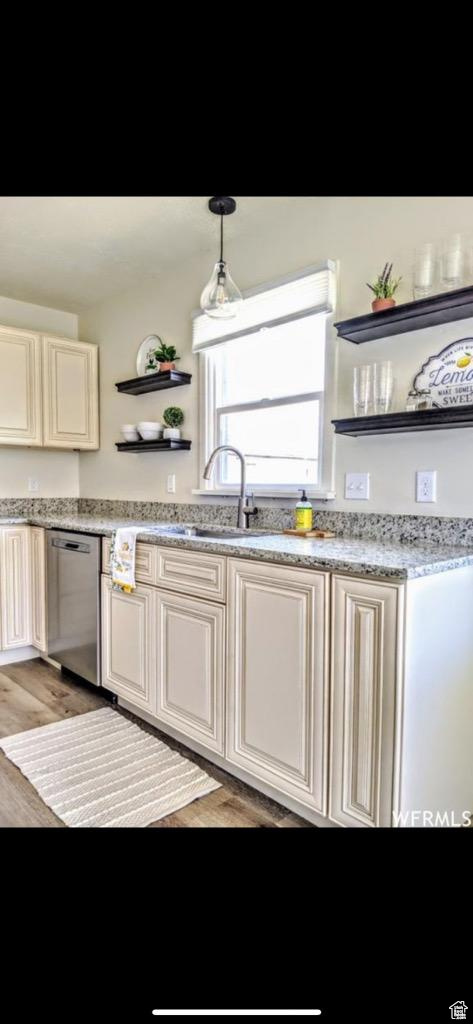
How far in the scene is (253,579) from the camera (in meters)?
1.74

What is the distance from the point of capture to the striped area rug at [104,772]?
172 cm

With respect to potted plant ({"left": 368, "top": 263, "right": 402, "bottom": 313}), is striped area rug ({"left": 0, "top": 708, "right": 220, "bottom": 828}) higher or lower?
lower

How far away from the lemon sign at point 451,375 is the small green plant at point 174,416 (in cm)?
153

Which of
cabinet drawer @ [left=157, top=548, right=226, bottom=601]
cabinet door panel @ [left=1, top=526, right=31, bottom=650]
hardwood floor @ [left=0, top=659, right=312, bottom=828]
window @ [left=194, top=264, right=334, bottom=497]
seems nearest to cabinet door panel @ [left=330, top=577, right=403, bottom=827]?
hardwood floor @ [left=0, top=659, right=312, bottom=828]

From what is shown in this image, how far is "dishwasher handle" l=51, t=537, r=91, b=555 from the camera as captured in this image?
267 centimetres

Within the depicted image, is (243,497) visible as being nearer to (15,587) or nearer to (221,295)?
(221,295)

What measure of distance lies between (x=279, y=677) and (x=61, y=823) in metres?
0.85

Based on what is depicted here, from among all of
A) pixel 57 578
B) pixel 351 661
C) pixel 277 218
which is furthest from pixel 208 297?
pixel 57 578

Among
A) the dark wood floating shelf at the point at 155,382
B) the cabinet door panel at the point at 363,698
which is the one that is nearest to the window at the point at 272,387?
the dark wood floating shelf at the point at 155,382

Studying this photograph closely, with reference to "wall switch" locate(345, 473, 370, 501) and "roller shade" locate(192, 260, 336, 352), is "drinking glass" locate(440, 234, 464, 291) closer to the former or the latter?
"roller shade" locate(192, 260, 336, 352)

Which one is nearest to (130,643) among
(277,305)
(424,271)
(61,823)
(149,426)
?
(61,823)

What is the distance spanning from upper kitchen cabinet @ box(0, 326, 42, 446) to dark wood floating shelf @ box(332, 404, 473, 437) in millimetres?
2309
